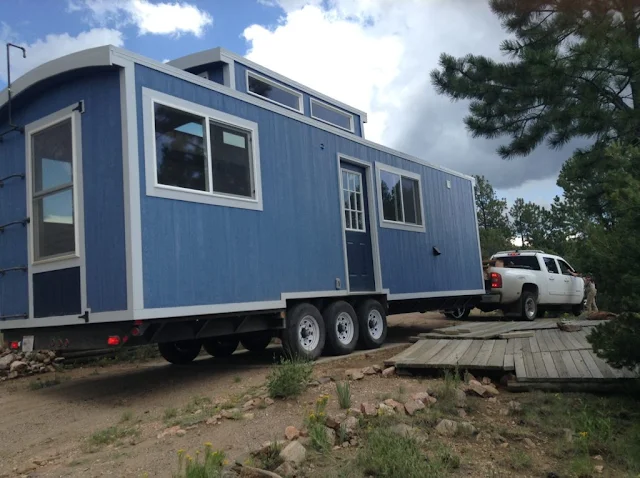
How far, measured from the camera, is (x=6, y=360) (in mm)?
10180

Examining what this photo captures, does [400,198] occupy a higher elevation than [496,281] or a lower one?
higher

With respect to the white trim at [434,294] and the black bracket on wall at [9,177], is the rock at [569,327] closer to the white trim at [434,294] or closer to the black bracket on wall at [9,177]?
the white trim at [434,294]

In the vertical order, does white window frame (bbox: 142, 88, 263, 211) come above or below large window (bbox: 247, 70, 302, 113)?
below

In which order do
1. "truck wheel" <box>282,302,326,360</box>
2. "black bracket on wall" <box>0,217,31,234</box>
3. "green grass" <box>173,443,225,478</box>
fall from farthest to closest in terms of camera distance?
"truck wheel" <box>282,302,326,360</box>
"black bracket on wall" <box>0,217,31,234</box>
"green grass" <box>173,443,225,478</box>

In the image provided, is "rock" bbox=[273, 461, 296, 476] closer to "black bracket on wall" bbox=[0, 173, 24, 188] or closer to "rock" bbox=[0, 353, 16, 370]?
"black bracket on wall" bbox=[0, 173, 24, 188]

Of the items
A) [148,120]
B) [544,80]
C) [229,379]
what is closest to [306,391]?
[229,379]

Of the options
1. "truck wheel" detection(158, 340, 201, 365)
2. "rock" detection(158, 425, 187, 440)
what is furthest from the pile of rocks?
"rock" detection(158, 425, 187, 440)

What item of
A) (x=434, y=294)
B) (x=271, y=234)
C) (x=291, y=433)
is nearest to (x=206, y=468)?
(x=291, y=433)

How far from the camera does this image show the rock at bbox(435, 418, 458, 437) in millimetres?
4348

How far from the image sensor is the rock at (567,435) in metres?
4.29

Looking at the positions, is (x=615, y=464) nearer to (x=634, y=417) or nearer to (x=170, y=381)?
(x=634, y=417)

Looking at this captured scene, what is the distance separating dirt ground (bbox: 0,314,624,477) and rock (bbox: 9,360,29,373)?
1.97 ft

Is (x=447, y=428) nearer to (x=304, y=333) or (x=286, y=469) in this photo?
(x=286, y=469)

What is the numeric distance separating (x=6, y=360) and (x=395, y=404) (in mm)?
8144
